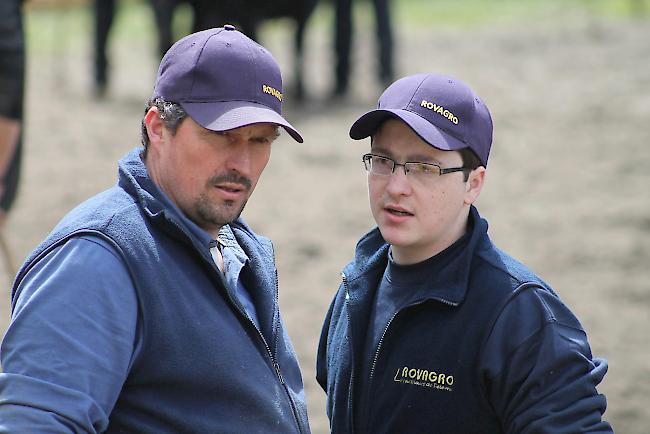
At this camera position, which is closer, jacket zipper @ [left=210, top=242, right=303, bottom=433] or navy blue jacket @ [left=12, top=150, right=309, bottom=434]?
navy blue jacket @ [left=12, top=150, right=309, bottom=434]

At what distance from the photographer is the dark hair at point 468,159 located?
2.64m

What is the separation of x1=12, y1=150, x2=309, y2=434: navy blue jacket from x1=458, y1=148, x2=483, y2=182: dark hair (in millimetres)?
638

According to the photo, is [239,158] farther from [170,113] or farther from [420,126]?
[420,126]

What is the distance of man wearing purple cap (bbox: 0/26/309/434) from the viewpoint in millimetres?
2033

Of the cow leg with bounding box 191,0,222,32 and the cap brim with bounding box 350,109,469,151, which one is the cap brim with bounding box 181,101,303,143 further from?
the cow leg with bounding box 191,0,222,32

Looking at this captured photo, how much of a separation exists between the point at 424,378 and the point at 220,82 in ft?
A: 2.70

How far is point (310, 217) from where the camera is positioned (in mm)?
7438

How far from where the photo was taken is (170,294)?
2.24 metres

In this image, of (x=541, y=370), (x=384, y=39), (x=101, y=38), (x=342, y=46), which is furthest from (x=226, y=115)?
(x=101, y=38)

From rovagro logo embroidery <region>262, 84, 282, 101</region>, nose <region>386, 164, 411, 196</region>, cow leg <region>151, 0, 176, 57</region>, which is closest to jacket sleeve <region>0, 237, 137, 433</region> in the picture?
rovagro logo embroidery <region>262, 84, 282, 101</region>

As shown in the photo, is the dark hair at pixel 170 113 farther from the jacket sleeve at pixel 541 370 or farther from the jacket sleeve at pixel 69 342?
the jacket sleeve at pixel 541 370

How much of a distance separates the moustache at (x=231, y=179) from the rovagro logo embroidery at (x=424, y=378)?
58 cm

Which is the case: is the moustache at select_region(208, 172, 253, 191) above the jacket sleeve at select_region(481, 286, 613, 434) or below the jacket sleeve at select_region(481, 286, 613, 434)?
above

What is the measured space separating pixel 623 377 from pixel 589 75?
21.3ft
